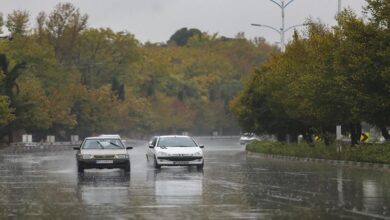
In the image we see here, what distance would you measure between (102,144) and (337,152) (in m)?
16.0

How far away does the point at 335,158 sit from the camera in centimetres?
4359

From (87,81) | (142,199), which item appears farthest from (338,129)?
(87,81)

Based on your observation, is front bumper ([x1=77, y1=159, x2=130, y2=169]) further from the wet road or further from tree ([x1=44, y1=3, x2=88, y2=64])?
tree ([x1=44, y1=3, x2=88, y2=64])

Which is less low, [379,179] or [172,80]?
[172,80]

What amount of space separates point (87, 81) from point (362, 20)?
273 ft

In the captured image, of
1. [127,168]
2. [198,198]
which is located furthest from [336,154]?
[198,198]

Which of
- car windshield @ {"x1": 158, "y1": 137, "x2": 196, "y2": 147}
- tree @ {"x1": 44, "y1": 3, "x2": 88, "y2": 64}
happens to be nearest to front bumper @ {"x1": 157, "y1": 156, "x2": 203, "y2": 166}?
car windshield @ {"x1": 158, "y1": 137, "x2": 196, "y2": 147}

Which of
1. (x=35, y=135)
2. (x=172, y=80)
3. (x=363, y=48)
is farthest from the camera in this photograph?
(x=172, y=80)

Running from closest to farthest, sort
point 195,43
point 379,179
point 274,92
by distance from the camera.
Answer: point 379,179
point 274,92
point 195,43

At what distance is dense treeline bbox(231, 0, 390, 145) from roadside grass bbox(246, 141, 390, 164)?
1405 mm

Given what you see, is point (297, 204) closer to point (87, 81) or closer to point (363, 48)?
point (363, 48)

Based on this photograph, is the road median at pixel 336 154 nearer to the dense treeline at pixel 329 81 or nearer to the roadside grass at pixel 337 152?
the roadside grass at pixel 337 152

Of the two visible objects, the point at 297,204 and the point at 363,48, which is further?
the point at 363,48

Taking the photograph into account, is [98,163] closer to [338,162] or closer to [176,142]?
[176,142]
